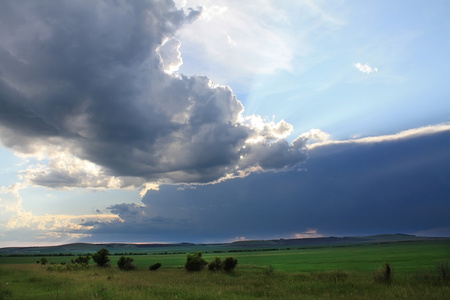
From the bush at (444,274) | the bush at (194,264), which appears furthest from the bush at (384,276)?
the bush at (194,264)

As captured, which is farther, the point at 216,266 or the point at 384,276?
the point at 216,266

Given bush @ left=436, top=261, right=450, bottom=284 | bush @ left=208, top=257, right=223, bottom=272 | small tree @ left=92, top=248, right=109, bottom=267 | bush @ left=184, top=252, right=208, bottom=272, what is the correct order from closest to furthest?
bush @ left=436, top=261, right=450, bottom=284 < bush @ left=208, top=257, right=223, bottom=272 < bush @ left=184, top=252, right=208, bottom=272 < small tree @ left=92, top=248, right=109, bottom=267

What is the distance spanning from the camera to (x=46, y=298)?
774 inches

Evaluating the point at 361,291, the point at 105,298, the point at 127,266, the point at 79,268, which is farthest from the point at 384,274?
the point at 79,268

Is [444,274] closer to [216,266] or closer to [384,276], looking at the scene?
[384,276]

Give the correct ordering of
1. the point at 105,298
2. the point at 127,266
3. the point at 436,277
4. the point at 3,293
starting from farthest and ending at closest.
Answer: the point at 127,266
the point at 436,277
the point at 3,293
the point at 105,298

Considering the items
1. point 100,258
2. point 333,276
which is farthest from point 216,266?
point 100,258

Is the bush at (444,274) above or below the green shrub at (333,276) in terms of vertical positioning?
above

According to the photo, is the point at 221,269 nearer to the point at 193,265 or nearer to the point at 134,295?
the point at 193,265

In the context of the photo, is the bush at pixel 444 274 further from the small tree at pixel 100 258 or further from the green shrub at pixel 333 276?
the small tree at pixel 100 258

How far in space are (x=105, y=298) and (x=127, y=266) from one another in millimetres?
29211

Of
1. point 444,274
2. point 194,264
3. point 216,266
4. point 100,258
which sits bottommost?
point 216,266

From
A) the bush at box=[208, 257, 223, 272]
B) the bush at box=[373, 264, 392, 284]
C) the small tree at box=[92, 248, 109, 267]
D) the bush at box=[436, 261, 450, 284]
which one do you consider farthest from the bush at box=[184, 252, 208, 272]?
the bush at box=[436, 261, 450, 284]

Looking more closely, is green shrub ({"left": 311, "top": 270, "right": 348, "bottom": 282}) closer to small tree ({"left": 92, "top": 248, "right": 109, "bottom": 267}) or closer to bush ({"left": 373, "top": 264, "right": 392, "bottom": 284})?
bush ({"left": 373, "top": 264, "right": 392, "bottom": 284})
